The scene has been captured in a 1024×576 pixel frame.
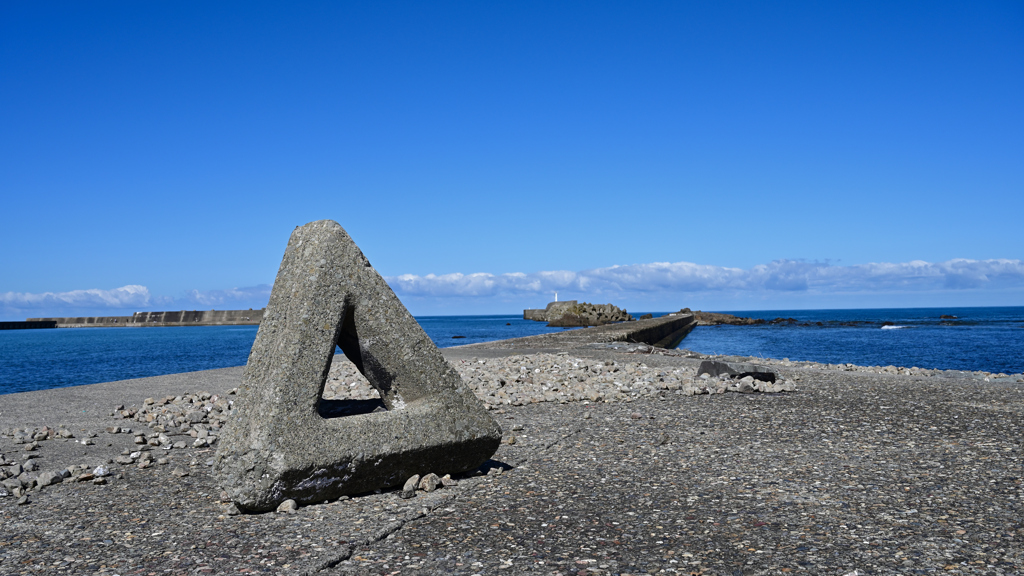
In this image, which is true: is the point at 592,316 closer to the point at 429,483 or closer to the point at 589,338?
the point at 589,338

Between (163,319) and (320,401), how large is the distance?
13808 centimetres

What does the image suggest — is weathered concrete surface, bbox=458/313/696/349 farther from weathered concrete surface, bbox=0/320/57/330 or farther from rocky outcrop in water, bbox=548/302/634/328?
weathered concrete surface, bbox=0/320/57/330

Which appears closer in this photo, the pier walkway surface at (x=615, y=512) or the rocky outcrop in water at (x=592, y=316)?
the pier walkway surface at (x=615, y=512)

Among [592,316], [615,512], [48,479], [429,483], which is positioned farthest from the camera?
[592,316]

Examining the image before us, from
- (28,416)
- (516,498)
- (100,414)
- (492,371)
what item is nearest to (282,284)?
(516,498)

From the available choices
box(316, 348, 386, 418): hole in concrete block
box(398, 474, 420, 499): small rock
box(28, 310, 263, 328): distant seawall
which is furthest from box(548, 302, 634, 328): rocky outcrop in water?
box(398, 474, 420, 499): small rock

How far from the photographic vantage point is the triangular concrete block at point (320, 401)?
14.7 feet

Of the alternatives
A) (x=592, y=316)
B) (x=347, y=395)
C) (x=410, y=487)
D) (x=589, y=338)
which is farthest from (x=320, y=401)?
(x=592, y=316)

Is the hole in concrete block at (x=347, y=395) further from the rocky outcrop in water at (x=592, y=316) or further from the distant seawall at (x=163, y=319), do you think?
the distant seawall at (x=163, y=319)

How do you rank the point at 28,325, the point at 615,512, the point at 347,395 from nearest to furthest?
the point at 615,512 < the point at 347,395 < the point at 28,325

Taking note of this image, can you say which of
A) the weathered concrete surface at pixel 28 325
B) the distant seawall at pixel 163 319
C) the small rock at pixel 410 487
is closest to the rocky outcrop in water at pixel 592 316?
the distant seawall at pixel 163 319

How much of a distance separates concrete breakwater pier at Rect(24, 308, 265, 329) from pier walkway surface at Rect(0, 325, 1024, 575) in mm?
127636

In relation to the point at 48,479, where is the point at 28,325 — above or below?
below

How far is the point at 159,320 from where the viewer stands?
12625 cm
